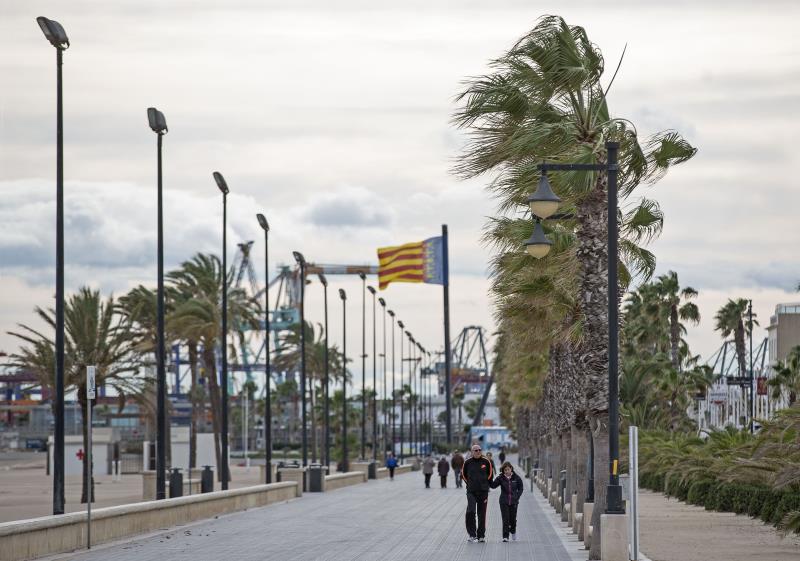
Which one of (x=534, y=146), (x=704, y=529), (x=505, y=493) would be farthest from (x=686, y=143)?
(x=704, y=529)

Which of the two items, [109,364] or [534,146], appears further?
[109,364]

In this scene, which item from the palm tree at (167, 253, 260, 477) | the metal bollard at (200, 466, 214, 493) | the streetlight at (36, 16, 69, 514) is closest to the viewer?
the streetlight at (36, 16, 69, 514)

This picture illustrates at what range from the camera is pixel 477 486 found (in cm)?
2566

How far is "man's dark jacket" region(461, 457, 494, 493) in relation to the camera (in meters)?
25.6

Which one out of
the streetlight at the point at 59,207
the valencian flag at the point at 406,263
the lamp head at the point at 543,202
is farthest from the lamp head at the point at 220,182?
the valencian flag at the point at 406,263

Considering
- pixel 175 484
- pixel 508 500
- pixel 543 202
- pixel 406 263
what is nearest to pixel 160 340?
pixel 175 484

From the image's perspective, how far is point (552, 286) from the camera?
99.9 ft

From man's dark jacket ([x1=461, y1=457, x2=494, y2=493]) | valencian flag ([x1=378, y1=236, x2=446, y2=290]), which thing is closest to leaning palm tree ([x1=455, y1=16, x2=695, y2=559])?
man's dark jacket ([x1=461, y1=457, x2=494, y2=493])

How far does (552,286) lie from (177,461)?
38.8 m

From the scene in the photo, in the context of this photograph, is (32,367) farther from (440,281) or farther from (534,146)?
(440,281)

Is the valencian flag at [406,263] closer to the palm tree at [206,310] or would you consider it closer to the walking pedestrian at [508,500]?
the palm tree at [206,310]

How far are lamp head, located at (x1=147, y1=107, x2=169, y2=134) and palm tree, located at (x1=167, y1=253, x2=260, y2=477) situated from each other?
1332 inches

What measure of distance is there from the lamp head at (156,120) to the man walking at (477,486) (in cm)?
1232

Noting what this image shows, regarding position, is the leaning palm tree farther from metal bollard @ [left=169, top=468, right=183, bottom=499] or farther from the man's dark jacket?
metal bollard @ [left=169, top=468, right=183, bottom=499]
